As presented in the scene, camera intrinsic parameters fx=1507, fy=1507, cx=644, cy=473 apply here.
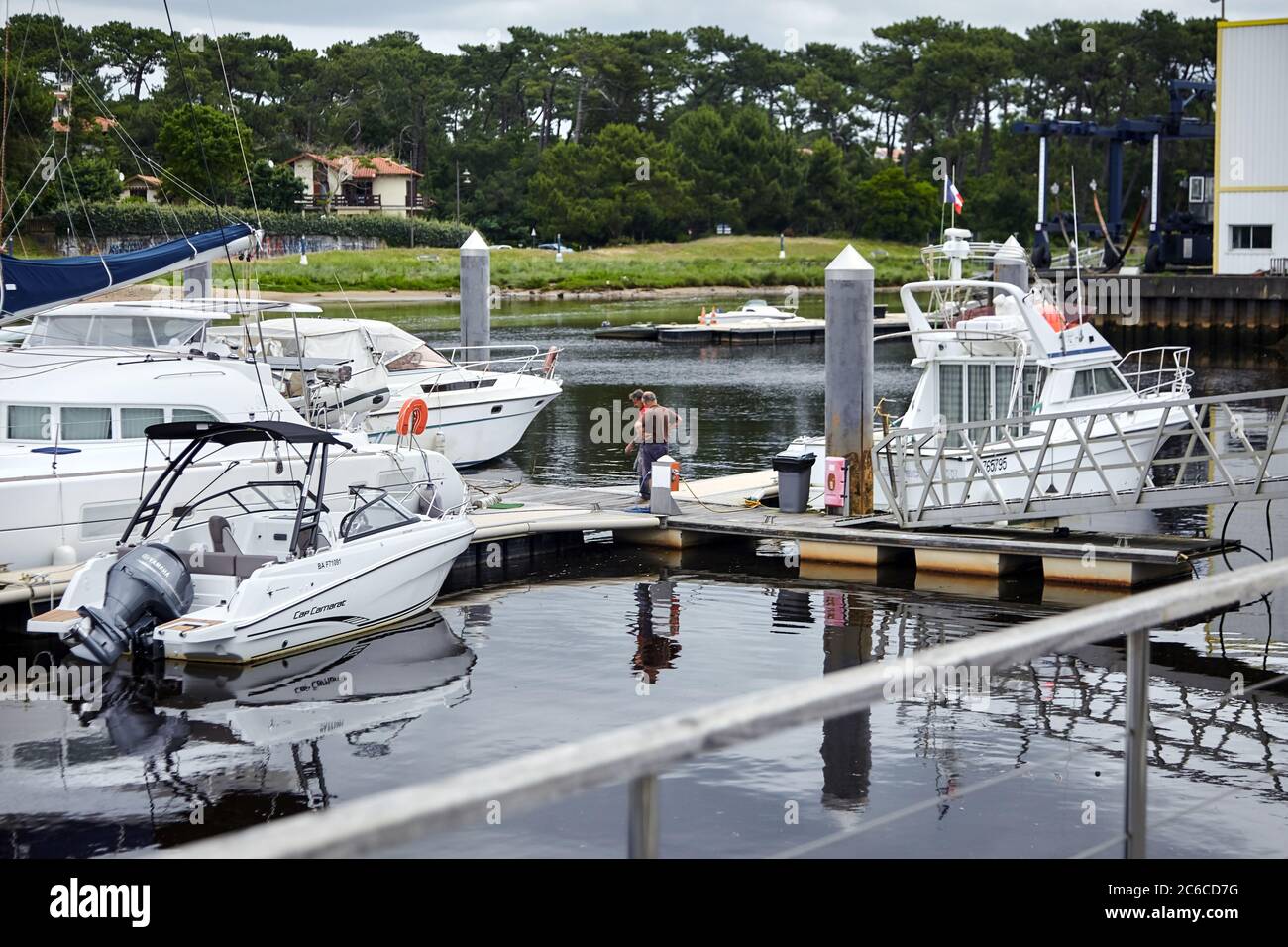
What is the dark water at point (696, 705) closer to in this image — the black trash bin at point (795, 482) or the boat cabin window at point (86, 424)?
the black trash bin at point (795, 482)

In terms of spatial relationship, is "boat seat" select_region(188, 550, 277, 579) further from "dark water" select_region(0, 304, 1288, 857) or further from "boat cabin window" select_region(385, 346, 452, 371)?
"boat cabin window" select_region(385, 346, 452, 371)

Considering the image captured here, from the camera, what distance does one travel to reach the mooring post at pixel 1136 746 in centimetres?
356

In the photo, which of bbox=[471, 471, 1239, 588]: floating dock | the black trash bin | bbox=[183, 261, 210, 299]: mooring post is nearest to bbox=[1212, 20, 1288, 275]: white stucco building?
bbox=[471, 471, 1239, 588]: floating dock

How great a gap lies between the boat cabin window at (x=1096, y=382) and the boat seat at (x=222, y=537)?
12.6m

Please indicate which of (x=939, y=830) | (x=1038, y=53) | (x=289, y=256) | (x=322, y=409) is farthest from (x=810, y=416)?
(x=1038, y=53)

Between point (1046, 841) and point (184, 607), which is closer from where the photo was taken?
point (1046, 841)

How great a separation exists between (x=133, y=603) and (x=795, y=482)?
9.67m

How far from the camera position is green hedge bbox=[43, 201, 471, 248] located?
87.0 m

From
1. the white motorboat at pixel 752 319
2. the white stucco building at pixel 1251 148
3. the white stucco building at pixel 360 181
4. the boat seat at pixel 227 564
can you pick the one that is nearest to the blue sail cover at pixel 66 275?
Answer: the boat seat at pixel 227 564

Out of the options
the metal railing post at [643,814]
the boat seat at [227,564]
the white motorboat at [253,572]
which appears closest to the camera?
the metal railing post at [643,814]

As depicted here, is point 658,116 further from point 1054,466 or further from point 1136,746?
point 1136,746

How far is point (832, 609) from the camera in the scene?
18141mm
